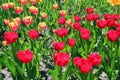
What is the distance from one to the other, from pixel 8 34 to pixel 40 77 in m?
0.88

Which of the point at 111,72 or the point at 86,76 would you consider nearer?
the point at 86,76

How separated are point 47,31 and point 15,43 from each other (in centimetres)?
189

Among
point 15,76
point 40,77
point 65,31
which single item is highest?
point 65,31

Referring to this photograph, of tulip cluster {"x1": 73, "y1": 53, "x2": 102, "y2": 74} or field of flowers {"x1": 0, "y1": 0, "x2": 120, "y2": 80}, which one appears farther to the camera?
field of flowers {"x1": 0, "y1": 0, "x2": 120, "y2": 80}

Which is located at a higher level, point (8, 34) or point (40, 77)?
point (8, 34)

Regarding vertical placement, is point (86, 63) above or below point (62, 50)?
above

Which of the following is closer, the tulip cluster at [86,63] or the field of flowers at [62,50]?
the tulip cluster at [86,63]

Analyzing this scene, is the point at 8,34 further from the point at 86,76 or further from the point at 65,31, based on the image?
the point at 86,76

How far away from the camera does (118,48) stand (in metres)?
4.34

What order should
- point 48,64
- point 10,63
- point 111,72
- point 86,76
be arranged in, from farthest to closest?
point 48,64, point 111,72, point 10,63, point 86,76

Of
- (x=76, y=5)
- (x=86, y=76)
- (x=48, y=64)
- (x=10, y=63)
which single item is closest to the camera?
(x=86, y=76)

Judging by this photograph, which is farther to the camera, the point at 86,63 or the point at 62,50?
the point at 62,50

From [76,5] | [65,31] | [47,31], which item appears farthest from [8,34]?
[76,5]

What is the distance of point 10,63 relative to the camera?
12.7 ft
